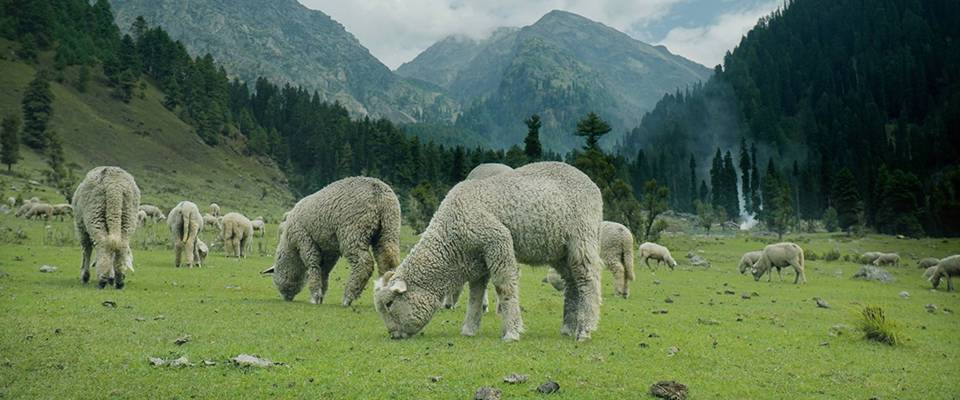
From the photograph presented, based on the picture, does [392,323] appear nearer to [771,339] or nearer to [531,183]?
[531,183]

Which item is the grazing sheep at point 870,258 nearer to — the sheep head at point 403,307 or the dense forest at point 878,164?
the dense forest at point 878,164

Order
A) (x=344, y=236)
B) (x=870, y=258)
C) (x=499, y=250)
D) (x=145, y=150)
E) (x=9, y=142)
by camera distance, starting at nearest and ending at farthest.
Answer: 1. (x=499, y=250)
2. (x=344, y=236)
3. (x=870, y=258)
4. (x=9, y=142)
5. (x=145, y=150)

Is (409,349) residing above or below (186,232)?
below

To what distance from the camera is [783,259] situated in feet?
113

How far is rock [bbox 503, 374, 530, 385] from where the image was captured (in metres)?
8.51

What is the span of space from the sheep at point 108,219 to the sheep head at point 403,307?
9.95m

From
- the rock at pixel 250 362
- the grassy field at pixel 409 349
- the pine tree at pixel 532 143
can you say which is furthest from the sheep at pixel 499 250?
the pine tree at pixel 532 143

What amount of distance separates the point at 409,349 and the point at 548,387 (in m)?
3.32

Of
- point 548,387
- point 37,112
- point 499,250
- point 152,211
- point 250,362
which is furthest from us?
point 37,112

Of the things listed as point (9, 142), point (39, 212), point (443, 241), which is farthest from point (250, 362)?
point (9, 142)

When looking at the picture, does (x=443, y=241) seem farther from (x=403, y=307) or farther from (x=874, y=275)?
(x=874, y=275)

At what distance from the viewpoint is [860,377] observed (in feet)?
A: 33.5

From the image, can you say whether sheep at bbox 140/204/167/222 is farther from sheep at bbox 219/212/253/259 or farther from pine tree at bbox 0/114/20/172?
pine tree at bbox 0/114/20/172

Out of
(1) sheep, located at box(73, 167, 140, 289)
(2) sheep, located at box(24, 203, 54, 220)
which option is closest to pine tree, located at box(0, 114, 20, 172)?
(2) sheep, located at box(24, 203, 54, 220)
